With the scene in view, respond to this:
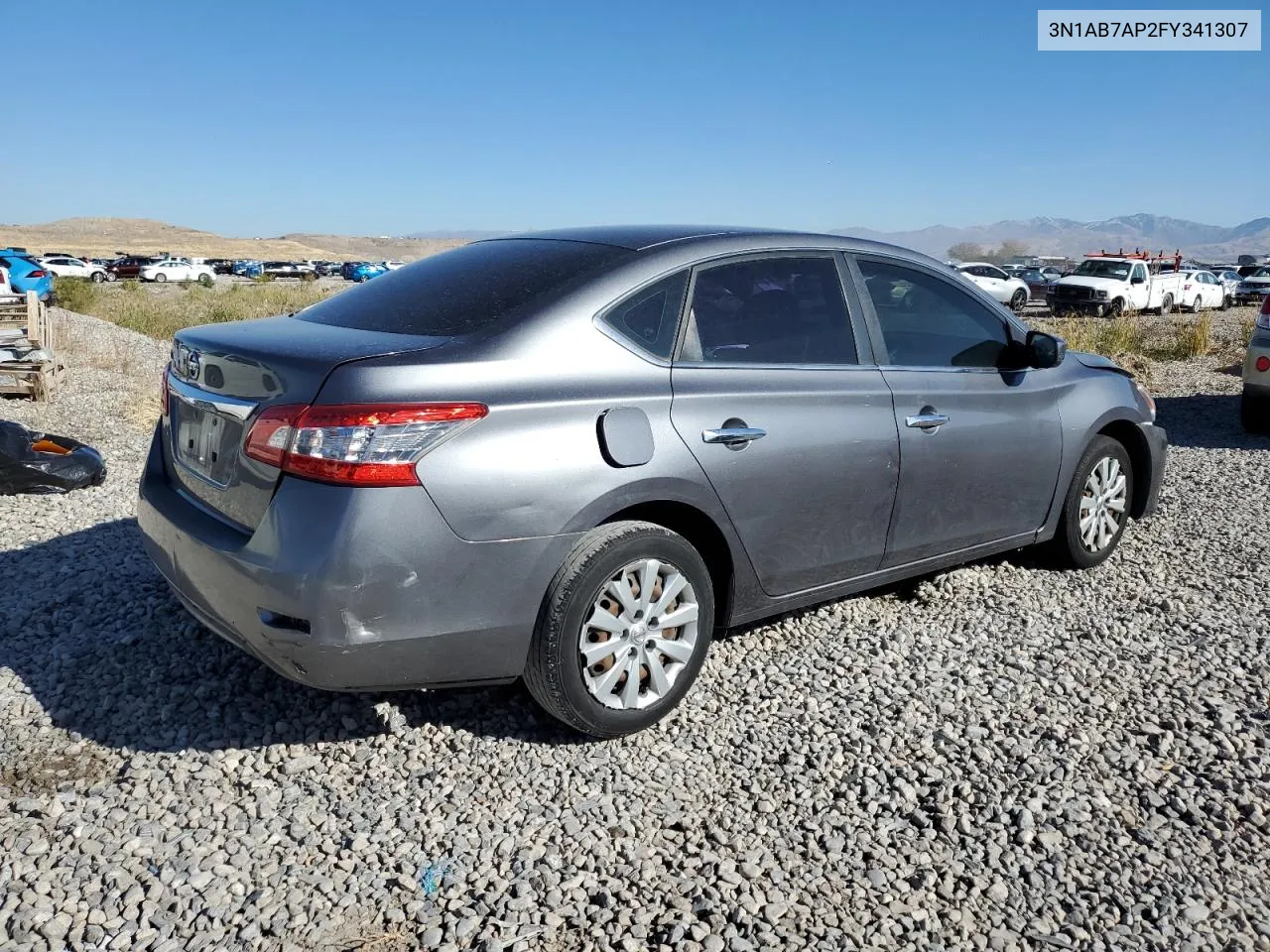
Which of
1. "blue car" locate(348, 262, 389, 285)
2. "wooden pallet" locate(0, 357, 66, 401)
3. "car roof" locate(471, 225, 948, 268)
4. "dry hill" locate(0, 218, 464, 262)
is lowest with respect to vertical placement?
"wooden pallet" locate(0, 357, 66, 401)

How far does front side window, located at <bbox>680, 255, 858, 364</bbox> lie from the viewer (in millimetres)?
3656

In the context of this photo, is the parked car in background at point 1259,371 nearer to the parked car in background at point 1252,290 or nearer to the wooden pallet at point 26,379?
the wooden pallet at point 26,379

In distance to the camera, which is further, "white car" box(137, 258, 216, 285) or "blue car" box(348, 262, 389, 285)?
"blue car" box(348, 262, 389, 285)

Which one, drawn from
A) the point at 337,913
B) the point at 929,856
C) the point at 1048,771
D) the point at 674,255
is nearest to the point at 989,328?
the point at 674,255

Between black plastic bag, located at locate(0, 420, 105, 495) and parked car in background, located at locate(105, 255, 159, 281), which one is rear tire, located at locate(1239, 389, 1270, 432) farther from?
parked car in background, located at locate(105, 255, 159, 281)

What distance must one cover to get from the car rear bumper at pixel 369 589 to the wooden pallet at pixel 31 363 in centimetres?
863

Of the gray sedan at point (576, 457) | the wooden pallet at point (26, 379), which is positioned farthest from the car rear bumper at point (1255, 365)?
the wooden pallet at point (26, 379)

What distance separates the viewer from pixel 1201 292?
33688 mm

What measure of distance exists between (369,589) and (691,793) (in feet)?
3.85

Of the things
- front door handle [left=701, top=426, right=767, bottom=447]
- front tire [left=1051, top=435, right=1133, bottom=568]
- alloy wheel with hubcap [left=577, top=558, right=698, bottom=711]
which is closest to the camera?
alloy wheel with hubcap [left=577, top=558, right=698, bottom=711]

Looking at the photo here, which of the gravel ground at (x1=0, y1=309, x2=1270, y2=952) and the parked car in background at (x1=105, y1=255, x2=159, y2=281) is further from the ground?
the parked car in background at (x1=105, y1=255, x2=159, y2=281)

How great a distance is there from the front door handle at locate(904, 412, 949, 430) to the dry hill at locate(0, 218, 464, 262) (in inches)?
4348

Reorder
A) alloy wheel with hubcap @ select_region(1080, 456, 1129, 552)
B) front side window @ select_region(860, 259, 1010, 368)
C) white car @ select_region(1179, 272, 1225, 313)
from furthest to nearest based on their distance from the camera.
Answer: white car @ select_region(1179, 272, 1225, 313) < alloy wheel with hubcap @ select_region(1080, 456, 1129, 552) < front side window @ select_region(860, 259, 1010, 368)

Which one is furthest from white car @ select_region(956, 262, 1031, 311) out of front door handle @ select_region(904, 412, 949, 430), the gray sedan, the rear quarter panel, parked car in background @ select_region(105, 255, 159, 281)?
parked car in background @ select_region(105, 255, 159, 281)
